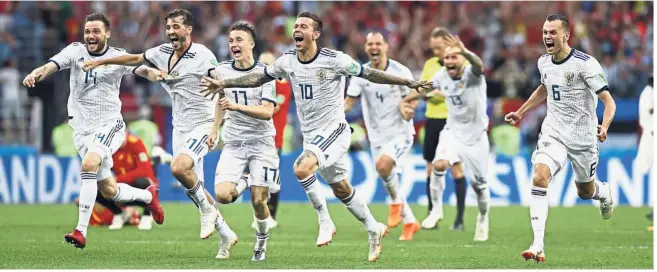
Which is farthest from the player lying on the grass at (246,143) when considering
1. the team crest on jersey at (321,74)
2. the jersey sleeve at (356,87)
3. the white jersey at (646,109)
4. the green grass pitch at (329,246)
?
the white jersey at (646,109)

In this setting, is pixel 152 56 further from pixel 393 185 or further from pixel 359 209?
pixel 393 185

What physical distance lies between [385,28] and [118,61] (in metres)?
16.2

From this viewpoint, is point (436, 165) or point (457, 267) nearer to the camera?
point (457, 267)

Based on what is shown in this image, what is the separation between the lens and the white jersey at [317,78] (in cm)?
1212

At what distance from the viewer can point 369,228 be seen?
12289 millimetres

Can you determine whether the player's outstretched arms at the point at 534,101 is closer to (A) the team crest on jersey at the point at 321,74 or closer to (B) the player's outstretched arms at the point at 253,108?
(A) the team crest on jersey at the point at 321,74

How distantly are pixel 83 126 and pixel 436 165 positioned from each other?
4.85 meters

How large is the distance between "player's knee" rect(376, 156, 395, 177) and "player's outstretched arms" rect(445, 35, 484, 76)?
1619 millimetres

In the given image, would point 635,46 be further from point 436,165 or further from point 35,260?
point 35,260

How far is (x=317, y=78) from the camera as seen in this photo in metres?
12.1

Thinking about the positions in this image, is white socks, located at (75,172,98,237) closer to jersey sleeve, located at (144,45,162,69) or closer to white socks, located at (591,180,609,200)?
jersey sleeve, located at (144,45,162,69)


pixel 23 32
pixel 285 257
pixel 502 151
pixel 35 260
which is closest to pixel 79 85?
pixel 35 260

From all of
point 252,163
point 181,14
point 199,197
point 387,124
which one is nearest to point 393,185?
point 387,124

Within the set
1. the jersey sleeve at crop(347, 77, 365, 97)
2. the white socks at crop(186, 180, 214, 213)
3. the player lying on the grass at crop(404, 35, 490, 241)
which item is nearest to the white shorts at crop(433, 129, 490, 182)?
the player lying on the grass at crop(404, 35, 490, 241)
